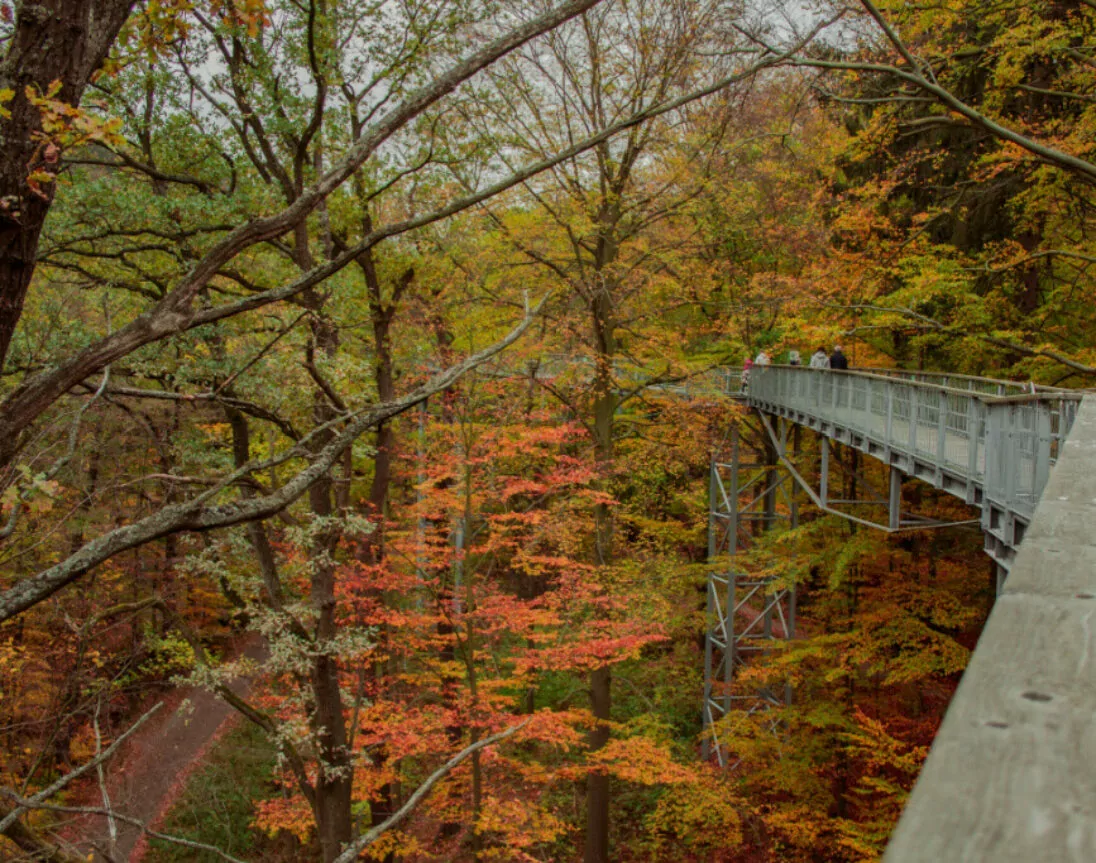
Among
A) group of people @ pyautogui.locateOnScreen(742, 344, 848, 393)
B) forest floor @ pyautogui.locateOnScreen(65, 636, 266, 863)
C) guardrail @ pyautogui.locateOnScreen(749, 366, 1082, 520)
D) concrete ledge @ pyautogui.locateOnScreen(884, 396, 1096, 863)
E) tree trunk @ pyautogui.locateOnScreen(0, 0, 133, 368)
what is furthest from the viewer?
group of people @ pyautogui.locateOnScreen(742, 344, 848, 393)

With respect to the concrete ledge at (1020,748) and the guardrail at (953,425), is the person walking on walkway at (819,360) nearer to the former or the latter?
the guardrail at (953,425)

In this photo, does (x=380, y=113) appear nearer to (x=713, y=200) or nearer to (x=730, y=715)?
(x=713, y=200)

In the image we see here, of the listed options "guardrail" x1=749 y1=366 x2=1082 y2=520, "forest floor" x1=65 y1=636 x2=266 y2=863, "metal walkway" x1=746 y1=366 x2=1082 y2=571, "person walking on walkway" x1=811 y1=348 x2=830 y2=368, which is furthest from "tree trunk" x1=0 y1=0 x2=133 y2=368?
"person walking on walkway" x1=811 y1=348 x2=830 y2=368

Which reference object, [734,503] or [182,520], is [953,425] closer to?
[182,520]

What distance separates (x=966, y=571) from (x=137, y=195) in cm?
1239

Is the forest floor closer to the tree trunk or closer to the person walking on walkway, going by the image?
the tree trunk

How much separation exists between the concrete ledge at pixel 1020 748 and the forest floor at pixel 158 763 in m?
13.1

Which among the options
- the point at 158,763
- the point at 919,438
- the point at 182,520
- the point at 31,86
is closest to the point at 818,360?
the point at 919,438

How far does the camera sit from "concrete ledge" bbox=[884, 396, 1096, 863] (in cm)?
47

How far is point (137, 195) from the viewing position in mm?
6957

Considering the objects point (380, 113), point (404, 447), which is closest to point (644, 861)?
point (404, 447)

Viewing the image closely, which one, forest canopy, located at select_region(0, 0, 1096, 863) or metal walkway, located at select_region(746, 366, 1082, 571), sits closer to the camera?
metal walkway, located at select_region(746, 366, 1082, 571)

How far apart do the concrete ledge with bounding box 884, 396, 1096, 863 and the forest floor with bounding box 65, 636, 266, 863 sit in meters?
13.1

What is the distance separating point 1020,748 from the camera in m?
0.58
